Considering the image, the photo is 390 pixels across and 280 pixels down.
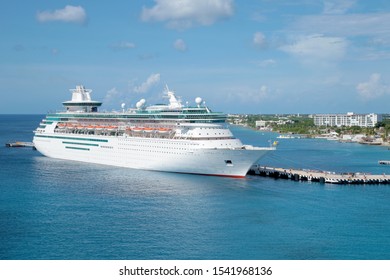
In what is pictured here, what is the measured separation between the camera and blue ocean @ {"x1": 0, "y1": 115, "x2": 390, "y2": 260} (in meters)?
20.9

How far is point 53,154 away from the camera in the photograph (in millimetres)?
53031

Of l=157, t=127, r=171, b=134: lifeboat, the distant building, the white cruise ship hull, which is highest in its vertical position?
the distant building

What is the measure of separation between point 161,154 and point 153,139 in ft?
5.06

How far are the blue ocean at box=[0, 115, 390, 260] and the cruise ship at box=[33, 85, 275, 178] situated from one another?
1.39 meters

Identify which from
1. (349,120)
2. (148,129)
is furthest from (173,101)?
(349,120)

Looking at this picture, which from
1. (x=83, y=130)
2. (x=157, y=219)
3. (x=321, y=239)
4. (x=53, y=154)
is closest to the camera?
(x=321, y=239)

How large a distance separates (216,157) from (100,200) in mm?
10652

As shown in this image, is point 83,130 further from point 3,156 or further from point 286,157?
point 286,157

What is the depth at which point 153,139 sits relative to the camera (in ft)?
135

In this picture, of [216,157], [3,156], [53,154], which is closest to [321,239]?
[216,157]

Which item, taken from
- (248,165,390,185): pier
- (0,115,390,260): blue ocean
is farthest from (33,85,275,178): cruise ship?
(248,165,390,185): pier

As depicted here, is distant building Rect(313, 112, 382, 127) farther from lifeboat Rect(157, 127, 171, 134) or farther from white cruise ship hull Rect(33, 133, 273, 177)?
lifeboat Rect(157, 127, 171, 134)

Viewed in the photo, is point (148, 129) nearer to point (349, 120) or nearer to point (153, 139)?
point (153, 139)

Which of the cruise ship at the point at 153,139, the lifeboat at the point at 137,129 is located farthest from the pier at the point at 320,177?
the lifeboat at the point at 137,129
